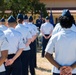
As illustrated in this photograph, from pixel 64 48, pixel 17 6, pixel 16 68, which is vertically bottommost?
pixel 17 6

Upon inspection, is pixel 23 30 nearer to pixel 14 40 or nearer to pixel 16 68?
pixel 16 68

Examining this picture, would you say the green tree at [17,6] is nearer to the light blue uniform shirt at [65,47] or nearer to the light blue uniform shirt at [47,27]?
the light blue uniform shirt at [47,27]

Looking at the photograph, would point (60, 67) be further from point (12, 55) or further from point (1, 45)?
point (12, 55)

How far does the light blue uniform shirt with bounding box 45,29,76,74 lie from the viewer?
15.6ft

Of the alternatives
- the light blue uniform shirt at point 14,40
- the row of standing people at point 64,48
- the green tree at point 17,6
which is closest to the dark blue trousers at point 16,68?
the light blue uniform shirt at point 14,40

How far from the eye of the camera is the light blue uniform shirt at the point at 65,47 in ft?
15.6

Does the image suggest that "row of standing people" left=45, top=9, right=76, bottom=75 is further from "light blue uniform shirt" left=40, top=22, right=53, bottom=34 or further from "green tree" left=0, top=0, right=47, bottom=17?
"green tree" left=0, top=0, right=47, bottom=17

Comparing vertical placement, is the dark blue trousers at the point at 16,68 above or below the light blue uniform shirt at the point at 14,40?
below

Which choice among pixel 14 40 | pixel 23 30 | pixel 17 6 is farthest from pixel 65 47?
pixel 17 6

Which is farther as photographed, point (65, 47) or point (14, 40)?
point (14, 40)

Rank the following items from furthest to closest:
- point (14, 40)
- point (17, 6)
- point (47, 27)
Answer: point (17, 6) → point (47, 27) → point (14, 40)

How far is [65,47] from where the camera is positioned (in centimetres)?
476

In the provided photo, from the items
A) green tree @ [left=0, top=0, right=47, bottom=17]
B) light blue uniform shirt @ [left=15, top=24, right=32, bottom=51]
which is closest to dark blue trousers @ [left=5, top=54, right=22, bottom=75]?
light blue uniform shirt @ [left=15, top=24, right=32, bottom=51]

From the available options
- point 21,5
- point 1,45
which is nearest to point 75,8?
point 21,5
